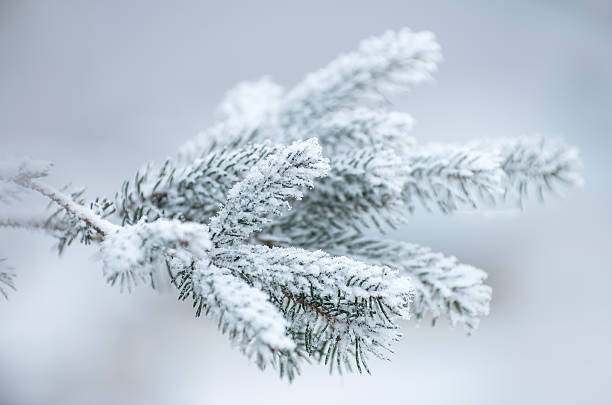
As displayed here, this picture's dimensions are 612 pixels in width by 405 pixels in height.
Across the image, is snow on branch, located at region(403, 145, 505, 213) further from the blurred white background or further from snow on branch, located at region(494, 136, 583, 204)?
the blurred white background

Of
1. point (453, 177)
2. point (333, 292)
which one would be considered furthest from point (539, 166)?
point (333, 292)

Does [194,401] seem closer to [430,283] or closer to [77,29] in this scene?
[430,283]

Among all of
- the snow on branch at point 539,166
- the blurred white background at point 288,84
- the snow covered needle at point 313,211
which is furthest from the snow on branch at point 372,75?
the blurred white background at point 288,84

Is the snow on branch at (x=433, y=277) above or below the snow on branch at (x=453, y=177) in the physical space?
below

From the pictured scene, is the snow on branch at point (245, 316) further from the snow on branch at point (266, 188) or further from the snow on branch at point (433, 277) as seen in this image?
the snow on branch at point (433, 277)

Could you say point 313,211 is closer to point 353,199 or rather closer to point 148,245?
point 353,199

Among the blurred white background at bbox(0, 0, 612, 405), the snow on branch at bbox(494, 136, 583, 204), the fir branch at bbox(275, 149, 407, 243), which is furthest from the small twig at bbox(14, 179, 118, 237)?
the blurred white background at bbox(0, 0, 612, 405)
